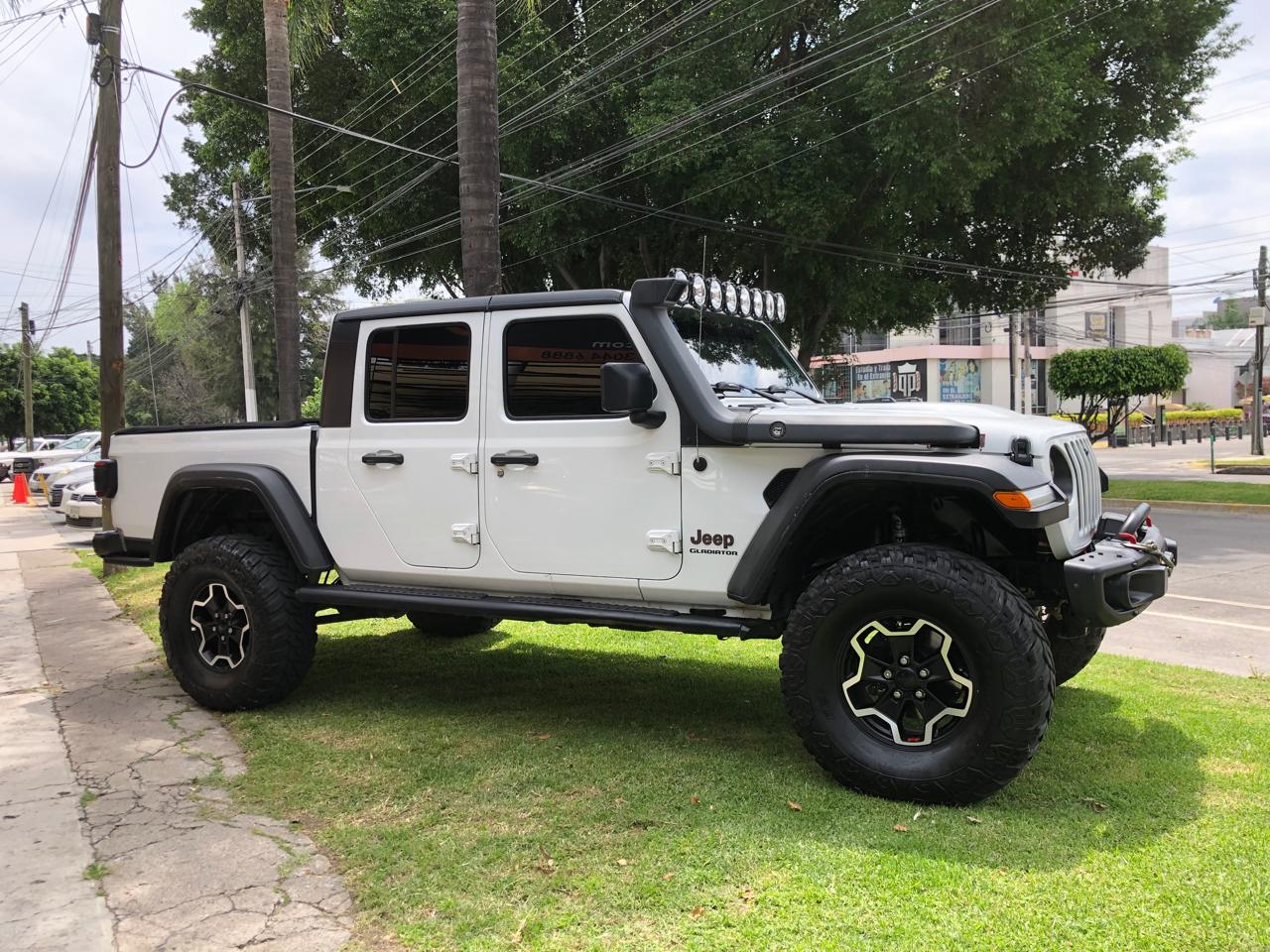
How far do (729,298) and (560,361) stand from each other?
0.91 m

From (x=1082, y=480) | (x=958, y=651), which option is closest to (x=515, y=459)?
(x=958, y=651)

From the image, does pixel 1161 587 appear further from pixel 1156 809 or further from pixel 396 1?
pixel 396 1

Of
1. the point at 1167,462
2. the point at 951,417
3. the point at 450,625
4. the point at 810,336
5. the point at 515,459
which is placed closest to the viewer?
the point at 951,417

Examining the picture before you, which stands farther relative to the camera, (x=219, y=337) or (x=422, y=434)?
(x=219, y=337)

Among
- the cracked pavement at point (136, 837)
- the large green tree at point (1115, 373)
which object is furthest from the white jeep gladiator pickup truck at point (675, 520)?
the large green tree at point (1115, 373)

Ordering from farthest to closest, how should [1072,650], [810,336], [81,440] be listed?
[81,440] < [810,336] < [1072,650]

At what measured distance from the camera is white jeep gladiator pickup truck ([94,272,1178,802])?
12.3ft

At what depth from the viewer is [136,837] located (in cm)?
386

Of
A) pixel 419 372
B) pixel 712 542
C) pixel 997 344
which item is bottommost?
pixel 712 542

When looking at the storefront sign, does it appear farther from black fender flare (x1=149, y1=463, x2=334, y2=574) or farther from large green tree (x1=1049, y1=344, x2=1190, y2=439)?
black fender flare (x1=149, y1=463, x2=334, y2=574)

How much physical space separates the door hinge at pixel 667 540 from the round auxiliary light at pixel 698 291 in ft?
3.67

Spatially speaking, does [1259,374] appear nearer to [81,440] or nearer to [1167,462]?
[1167,462]

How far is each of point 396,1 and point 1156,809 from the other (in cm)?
1767

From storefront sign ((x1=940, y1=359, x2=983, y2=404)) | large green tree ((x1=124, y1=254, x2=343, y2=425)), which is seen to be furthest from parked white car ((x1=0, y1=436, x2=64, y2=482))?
storefront sign ((x1=940, y1=359, x2=983, y2=404))
